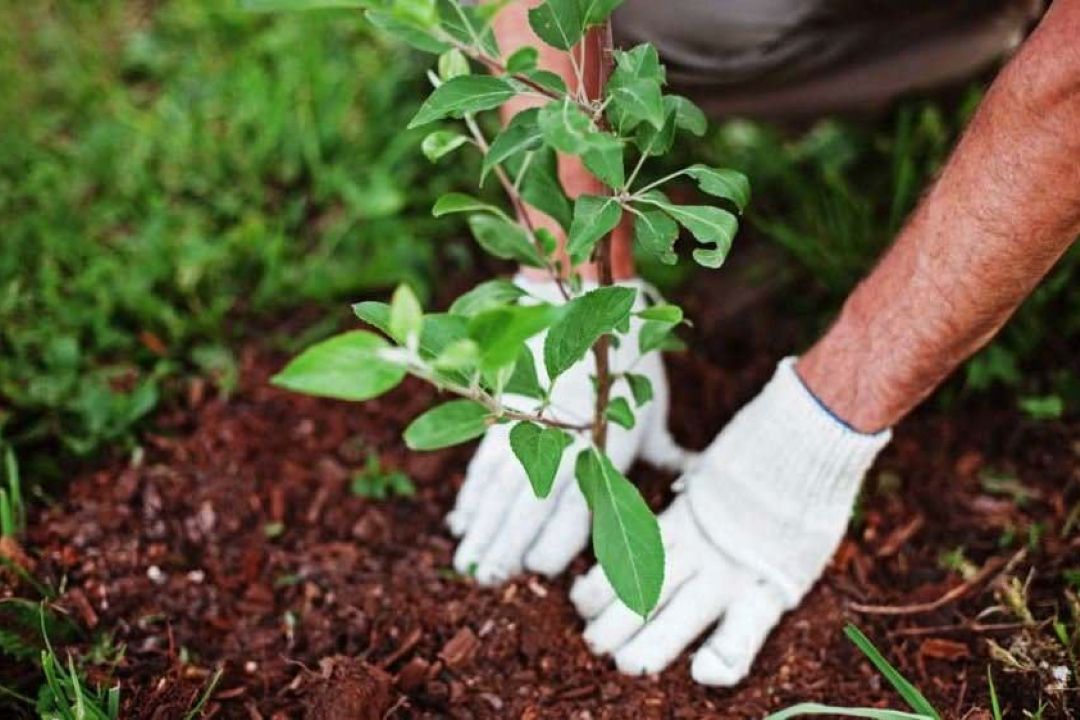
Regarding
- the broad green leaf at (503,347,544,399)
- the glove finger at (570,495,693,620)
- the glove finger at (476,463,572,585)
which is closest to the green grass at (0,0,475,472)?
the glove finger at (476,463,572,585)

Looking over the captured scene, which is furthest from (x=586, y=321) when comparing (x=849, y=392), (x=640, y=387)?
(x=849, y=392)

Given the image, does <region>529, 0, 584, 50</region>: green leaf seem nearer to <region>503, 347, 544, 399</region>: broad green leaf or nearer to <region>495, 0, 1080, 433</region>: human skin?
<region>503, 347, 544, 399</region>: broad green leaf

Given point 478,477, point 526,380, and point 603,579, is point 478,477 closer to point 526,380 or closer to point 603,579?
point 603,579

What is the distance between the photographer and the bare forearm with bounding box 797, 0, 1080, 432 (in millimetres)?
1088

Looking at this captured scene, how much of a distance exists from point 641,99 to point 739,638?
2.49 ft

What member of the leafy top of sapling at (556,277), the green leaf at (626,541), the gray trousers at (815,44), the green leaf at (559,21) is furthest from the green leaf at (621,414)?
the gray trousers at (815,44)

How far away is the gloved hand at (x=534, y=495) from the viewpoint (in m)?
1.54

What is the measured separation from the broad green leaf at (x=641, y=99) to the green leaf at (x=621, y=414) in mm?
396

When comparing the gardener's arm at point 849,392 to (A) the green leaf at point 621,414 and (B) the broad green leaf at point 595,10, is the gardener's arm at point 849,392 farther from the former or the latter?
(B) the broad green leaf at point 595,10

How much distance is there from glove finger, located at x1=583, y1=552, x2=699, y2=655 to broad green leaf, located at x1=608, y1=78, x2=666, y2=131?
688 millimetres

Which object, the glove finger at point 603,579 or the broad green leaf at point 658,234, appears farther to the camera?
the glove finger at point 603,579

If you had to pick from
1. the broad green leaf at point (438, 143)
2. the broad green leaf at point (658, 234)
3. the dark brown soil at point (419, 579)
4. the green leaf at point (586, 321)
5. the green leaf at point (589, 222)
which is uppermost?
the broad green leaf at point (438, 143)

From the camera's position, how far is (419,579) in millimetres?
1560

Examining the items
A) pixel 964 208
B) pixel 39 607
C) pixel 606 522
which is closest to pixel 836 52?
pixel 964 208
